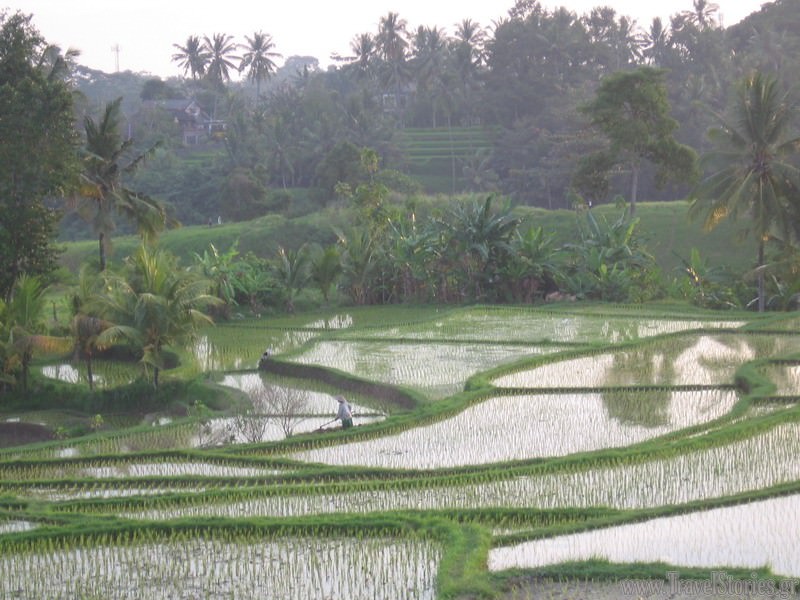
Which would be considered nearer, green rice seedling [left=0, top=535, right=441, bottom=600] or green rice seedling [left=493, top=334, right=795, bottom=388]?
green rice seedling [left=0, top=535, right=441, bottom=600]

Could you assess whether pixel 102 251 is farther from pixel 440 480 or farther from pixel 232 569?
pixel 232 569

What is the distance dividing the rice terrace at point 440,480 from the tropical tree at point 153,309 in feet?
2.59

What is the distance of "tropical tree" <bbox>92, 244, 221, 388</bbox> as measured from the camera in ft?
43.0

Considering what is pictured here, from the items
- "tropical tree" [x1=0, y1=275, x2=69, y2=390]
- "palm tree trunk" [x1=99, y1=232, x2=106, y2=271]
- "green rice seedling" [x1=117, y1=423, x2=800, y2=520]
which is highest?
"palm tree trunk" [x1=99, y1=232, x2=106, y2=271]

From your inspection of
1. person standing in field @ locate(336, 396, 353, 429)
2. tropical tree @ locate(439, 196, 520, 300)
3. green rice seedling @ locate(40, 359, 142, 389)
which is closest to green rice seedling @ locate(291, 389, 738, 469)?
person standing in field @ locate(336, 396, 353, 429)

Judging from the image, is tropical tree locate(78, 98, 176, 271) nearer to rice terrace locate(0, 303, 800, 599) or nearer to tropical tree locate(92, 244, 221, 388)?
rice terrace locate(0, 303, 800, 599)

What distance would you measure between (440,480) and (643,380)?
4756 millimetres

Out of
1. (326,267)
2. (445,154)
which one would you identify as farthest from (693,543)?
(445,154)

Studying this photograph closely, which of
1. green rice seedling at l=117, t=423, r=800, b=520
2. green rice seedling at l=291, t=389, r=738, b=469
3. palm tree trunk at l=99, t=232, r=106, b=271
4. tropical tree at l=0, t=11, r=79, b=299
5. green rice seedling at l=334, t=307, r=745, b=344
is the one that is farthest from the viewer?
palm tree trunk at l=99, t=232, r=106, b=271

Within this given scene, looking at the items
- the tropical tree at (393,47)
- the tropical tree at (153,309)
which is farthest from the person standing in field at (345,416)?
the tropical tree at (393,47)

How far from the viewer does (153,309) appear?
519 inches

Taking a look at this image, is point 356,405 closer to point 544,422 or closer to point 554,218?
point 544,422

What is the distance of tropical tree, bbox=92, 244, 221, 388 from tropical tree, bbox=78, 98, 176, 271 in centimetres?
443

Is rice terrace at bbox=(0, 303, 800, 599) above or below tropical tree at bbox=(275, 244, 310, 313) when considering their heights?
below
